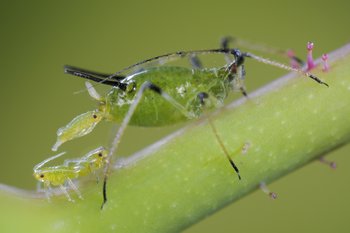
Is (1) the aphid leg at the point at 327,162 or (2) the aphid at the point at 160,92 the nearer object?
(1) the aphid leg at the point at 327,162

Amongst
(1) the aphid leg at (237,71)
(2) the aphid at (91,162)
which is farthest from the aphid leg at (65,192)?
(1) the aphid leg at (237,71)

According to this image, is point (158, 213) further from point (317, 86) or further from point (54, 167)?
point (317, 86)

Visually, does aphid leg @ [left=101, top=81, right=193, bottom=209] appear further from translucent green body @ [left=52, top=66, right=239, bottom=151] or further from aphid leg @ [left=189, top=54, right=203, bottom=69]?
aphid leg @ [left=189, top=54, right=203, bottom=69]

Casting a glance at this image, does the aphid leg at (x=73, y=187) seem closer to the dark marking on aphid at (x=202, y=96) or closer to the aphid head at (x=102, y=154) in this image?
the aphid head at (x=102, y=154)

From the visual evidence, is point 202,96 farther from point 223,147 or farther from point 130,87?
point 223,147

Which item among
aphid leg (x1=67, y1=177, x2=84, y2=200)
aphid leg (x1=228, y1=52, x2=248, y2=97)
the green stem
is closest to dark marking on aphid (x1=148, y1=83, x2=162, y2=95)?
the green stem

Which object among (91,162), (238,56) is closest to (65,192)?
(91,162)
